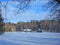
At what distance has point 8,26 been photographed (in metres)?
2.79

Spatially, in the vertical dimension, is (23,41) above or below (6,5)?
below

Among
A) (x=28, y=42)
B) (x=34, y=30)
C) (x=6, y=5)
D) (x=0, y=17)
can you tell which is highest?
(x=6, y=5)

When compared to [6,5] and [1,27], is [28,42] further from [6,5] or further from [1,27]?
[6,5]

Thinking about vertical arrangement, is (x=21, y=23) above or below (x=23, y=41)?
above

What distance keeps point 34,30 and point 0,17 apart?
25.6 inches

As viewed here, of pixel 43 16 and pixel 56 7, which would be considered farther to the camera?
pixel 43 16

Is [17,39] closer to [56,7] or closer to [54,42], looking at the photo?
[54,42]

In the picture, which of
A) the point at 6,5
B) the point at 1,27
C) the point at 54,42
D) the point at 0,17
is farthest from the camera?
the point at 54,42

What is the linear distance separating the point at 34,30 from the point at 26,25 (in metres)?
0.17

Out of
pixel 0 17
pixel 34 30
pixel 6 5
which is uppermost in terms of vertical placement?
pixel 6 5

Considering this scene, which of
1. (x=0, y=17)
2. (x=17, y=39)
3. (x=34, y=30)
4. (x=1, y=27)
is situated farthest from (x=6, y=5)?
(x=17, y=39)

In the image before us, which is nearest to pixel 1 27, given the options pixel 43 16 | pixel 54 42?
pixel 43 16

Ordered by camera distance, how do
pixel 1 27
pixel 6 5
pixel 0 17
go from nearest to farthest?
pixel 6 5 → pixel 0 17 → pixel 1 27

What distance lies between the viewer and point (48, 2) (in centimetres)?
231
